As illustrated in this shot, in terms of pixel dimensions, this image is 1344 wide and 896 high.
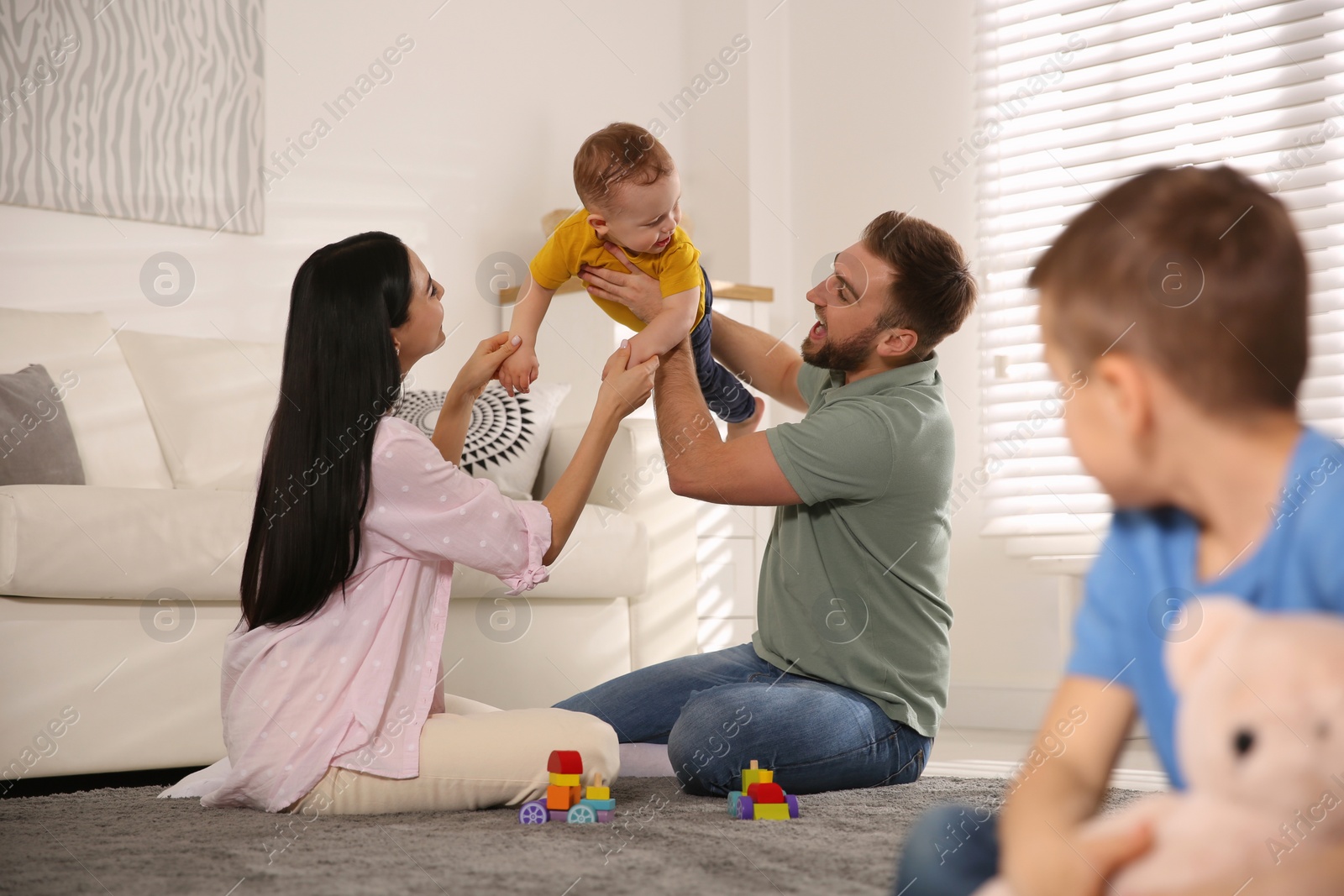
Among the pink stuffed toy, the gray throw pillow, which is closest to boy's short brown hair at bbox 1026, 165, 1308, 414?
the pink stuffed toy

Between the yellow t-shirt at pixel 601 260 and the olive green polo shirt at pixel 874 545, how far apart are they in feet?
0.90

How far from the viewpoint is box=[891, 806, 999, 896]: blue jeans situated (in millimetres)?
577

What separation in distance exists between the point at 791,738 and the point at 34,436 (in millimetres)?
1432

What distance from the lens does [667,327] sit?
169cm

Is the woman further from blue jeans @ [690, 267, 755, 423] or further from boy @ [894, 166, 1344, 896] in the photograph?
boy @ [894, 166, 1344, 896]

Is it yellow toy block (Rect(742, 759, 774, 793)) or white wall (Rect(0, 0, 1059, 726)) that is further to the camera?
white wall (Rect(0, 0, 1059, 726))

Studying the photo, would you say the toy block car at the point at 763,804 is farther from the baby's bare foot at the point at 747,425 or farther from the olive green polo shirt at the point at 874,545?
the baby's bare foot at the point at 747,425

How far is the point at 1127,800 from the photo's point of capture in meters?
1.59

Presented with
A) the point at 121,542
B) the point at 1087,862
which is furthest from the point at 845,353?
the point at 1087,862

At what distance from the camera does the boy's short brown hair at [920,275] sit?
1.72m

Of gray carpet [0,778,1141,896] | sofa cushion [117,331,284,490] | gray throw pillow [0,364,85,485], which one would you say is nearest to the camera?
gray carpet [0,778,1141,896]

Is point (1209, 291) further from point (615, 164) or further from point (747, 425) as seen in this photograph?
point (747, 425)

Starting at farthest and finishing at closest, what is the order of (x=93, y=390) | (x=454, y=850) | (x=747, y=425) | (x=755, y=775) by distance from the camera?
1. (x=93, y=390)
2. (x=747, y=425)
3. (x=755, y=775)
4. (x=454, y=850)

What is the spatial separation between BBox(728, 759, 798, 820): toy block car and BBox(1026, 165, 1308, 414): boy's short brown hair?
3.33ft
